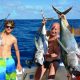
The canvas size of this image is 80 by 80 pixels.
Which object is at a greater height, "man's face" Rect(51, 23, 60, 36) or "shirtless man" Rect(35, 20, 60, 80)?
"man's face" Rect(51, 23, 60, 36)

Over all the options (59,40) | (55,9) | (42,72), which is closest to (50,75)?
(42,72)

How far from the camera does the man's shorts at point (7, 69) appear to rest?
5.83 m

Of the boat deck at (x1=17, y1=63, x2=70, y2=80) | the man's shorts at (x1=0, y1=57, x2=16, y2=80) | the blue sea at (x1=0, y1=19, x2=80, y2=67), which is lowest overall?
the blue sea at (x1=0, y1=19, x2=80, y2=67)

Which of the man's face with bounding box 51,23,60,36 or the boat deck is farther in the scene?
the boat deck

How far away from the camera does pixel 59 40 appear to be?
5.81 m

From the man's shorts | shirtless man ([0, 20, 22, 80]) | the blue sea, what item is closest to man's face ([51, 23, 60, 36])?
the blue sea

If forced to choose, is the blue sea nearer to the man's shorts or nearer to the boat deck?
the boat deck

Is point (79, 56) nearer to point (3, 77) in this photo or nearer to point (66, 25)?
point (66, 25)

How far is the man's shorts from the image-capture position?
5.83 metres

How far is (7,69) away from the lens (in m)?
5.95

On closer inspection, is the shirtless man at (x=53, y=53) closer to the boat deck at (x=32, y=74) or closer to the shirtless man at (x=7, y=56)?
the boat deck at (x=32, y=74)

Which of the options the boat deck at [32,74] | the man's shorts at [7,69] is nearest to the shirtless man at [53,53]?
the boat deck at [32,74]

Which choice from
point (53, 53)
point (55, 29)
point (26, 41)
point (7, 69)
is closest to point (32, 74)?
point (53, 53)

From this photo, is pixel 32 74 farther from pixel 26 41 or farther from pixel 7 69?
pixel 26 41
